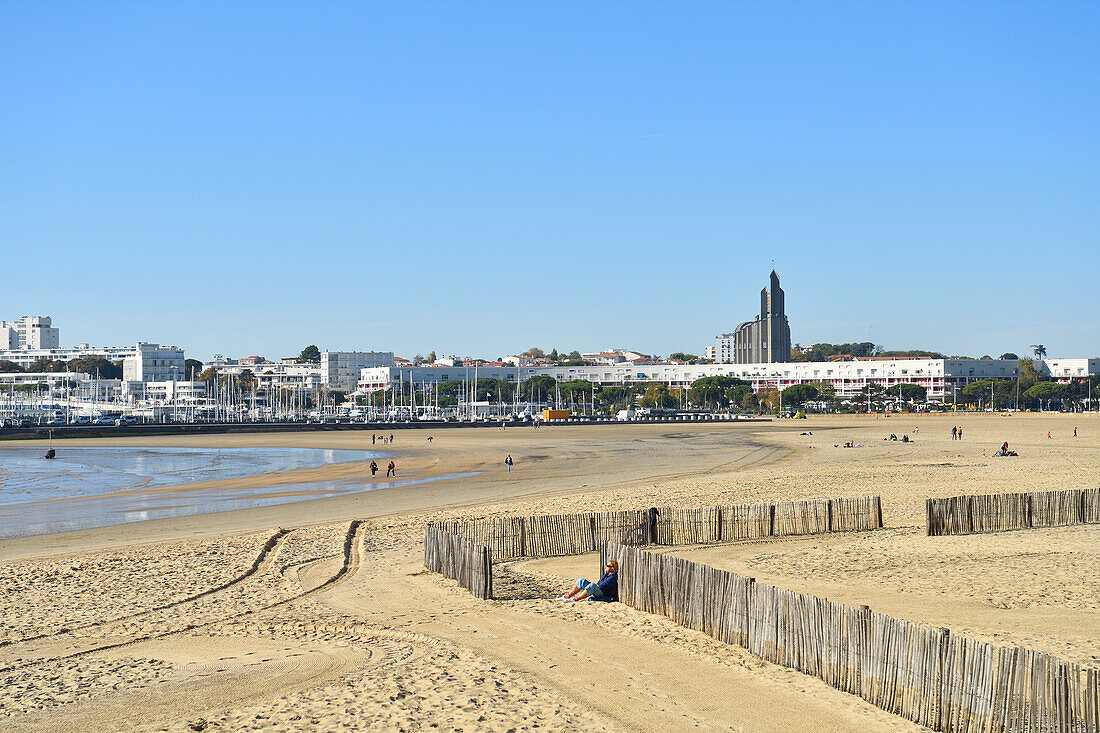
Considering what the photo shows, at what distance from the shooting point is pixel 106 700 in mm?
10344

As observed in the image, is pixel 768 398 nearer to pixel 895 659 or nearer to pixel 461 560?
pixel 461 560

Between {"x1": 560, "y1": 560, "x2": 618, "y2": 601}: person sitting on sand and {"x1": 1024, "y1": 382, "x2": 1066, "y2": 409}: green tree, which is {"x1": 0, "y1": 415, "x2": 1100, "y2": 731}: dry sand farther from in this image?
{"x1": 1024, "y1": 382, "x2": 1066, "y2": 409}: green tree

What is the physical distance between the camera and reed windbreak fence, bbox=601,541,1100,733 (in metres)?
8.35

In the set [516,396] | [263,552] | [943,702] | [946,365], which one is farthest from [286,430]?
[946,365]

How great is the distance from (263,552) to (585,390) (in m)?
155

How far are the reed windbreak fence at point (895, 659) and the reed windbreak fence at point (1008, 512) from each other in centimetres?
1083

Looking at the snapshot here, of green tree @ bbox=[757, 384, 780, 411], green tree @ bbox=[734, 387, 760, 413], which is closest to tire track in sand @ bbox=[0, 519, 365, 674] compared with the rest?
green tree @ bbox=[757, 384, 780, 411]

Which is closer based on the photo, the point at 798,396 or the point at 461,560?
the point at 461,560

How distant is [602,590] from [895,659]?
5.97 metres

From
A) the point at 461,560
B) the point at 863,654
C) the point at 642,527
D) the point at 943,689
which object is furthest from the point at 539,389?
the point at 943,689

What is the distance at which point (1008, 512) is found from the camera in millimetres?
22656

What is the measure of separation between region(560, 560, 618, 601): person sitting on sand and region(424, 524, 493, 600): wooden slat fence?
4.50ft

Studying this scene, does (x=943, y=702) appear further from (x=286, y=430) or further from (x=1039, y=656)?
(x=286, y=430)

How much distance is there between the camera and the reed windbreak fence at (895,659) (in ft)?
27.4
